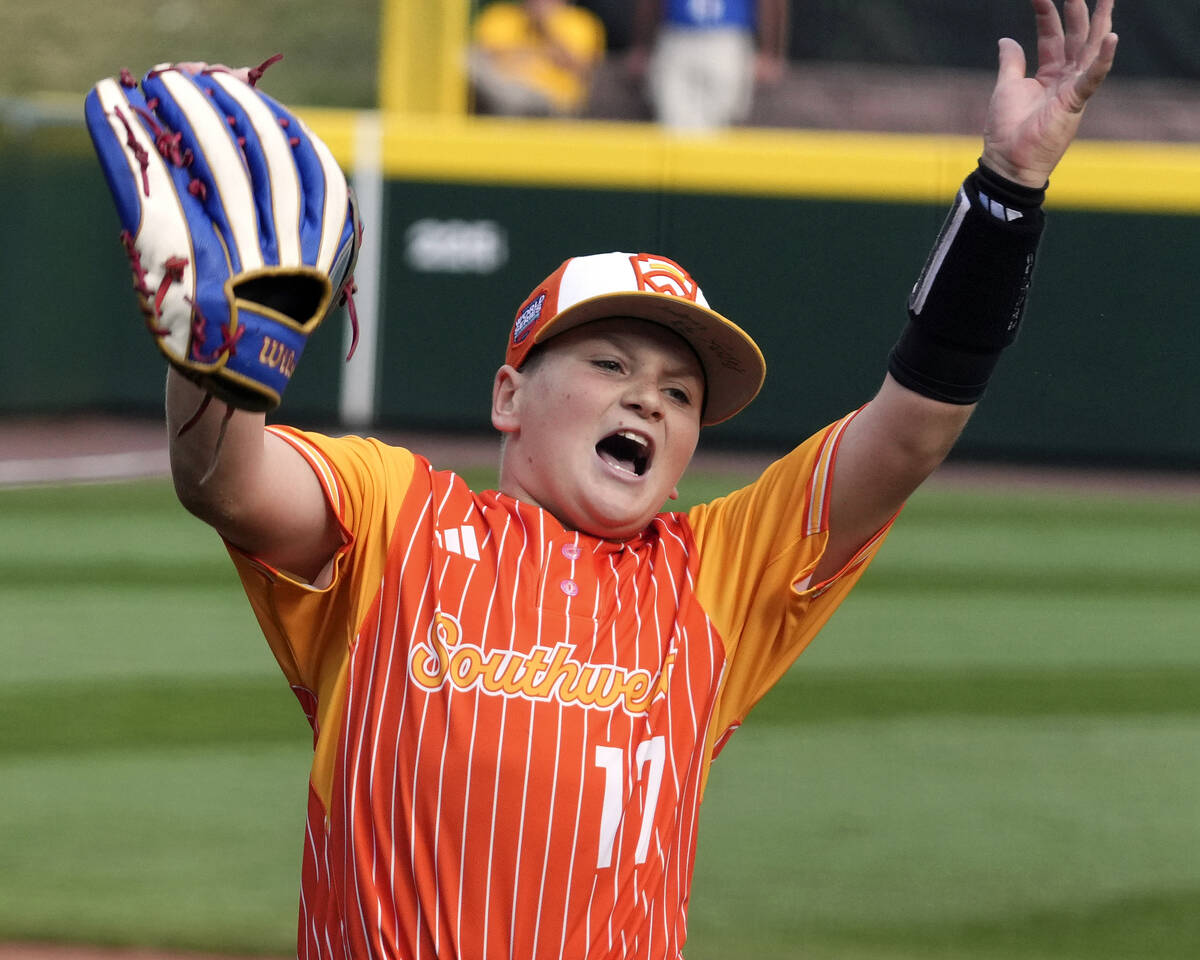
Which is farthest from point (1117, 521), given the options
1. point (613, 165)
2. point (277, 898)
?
point (277, 898)

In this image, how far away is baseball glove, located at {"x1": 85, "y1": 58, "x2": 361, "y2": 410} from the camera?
177 cm

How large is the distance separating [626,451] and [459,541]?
0.33 metres

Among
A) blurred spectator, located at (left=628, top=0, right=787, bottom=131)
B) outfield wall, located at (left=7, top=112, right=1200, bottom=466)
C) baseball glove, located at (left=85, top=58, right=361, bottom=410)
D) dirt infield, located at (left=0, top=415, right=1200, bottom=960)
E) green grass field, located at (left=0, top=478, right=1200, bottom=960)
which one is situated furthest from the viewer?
blurred spectator, located at (left=628, top=0, right=787, bottom=131)

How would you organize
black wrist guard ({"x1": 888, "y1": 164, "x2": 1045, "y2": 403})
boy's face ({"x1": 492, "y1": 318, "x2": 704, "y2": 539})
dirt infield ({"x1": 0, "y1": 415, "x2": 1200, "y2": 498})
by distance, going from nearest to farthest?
1. black wrist guard ({"x1": 888, "y1": 164, "x2": 1045, "y2": 403})
2. boy's face ({"x1": 492, "y1": 318, "x2": 704, "y2": 539})
3. dirt infield ({"x1": 0, "y1": 415, "x2": 1200, "y2": 498})

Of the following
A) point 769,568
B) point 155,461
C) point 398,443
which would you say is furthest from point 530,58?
point 769,568

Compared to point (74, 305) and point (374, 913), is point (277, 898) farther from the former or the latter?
point (74, 305)

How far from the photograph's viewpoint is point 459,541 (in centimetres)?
216

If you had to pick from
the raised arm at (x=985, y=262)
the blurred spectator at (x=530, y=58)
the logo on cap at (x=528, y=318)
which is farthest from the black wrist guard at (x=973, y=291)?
the blurred spectator at (x=530, y=58)

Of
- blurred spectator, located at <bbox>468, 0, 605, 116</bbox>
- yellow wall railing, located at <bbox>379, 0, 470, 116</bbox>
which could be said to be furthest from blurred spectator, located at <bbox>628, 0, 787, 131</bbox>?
yellow wall railing, located at <bbox>379, 0, 470, 116</bbox>

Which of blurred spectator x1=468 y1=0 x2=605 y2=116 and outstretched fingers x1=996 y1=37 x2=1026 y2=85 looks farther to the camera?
blurred spectator x1=468 y1=0 x2=605 y2=116

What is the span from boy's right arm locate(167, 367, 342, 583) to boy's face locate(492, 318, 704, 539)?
32 centimetres

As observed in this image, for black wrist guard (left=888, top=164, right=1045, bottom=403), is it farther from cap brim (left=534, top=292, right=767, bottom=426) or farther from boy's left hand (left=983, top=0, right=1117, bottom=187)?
cap brim (left=534, top=292, right=767, bottom=426)

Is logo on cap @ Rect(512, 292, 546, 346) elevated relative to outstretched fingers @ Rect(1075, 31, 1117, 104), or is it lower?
lower

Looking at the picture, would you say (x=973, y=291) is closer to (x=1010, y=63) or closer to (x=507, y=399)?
(x=1010, y=63)
